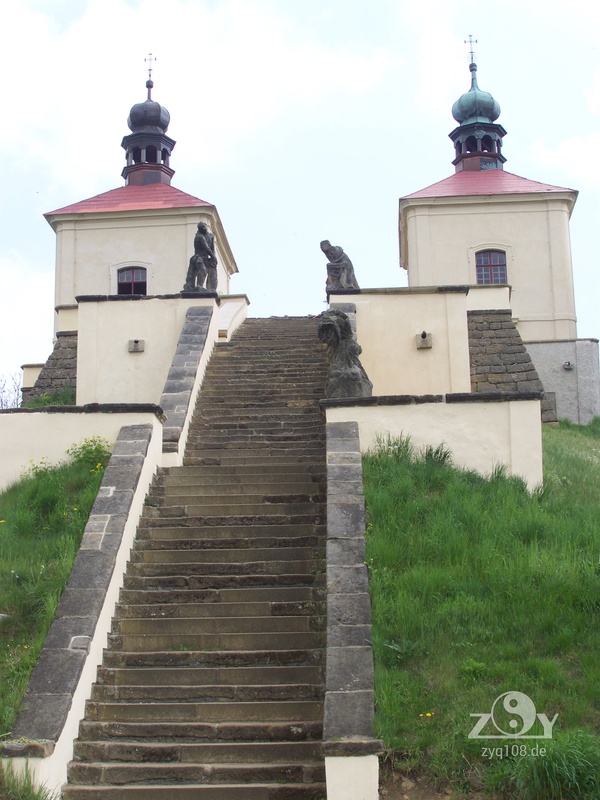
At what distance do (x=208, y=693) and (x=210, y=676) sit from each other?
20 cm

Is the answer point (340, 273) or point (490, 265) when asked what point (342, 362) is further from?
point (490, 265)

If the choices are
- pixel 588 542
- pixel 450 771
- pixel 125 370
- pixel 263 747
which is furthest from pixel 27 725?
pixel 125 370

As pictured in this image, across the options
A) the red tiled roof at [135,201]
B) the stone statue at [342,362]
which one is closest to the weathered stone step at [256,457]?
the stone statue at [342,362]

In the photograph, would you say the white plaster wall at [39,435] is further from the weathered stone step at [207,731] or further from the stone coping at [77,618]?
the weathered stone step at [207,731]

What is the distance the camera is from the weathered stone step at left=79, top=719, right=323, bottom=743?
794 centimetres

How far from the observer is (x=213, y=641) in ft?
29.4

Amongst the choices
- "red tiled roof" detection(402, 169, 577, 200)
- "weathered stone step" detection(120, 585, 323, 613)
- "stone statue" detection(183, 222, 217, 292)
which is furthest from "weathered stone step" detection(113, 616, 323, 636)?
"red tiled roof" detection(402, 169, 577, 200)

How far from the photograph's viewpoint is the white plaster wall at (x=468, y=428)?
1219cm

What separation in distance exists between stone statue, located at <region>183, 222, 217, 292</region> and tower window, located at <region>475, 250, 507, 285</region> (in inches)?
446

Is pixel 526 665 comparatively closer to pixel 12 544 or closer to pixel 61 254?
pixel 12 544

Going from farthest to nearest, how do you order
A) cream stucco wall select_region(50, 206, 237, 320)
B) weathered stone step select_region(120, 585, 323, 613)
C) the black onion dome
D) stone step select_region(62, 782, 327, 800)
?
the black onion dome, cream stucco wall select_region(50, 206, 237, 320), weathered stone step select_region(120, 585, 323, 613), stone step select_region(62, 782, 327, 800)

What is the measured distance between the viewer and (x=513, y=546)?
32.5 feet

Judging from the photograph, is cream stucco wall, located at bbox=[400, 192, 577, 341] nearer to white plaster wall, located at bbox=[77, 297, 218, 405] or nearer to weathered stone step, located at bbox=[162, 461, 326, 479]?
white plaster wall, located at bbox=[77, 297, 218, 405]

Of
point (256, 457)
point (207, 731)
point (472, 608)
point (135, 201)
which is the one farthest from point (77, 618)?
point (135, 201)
